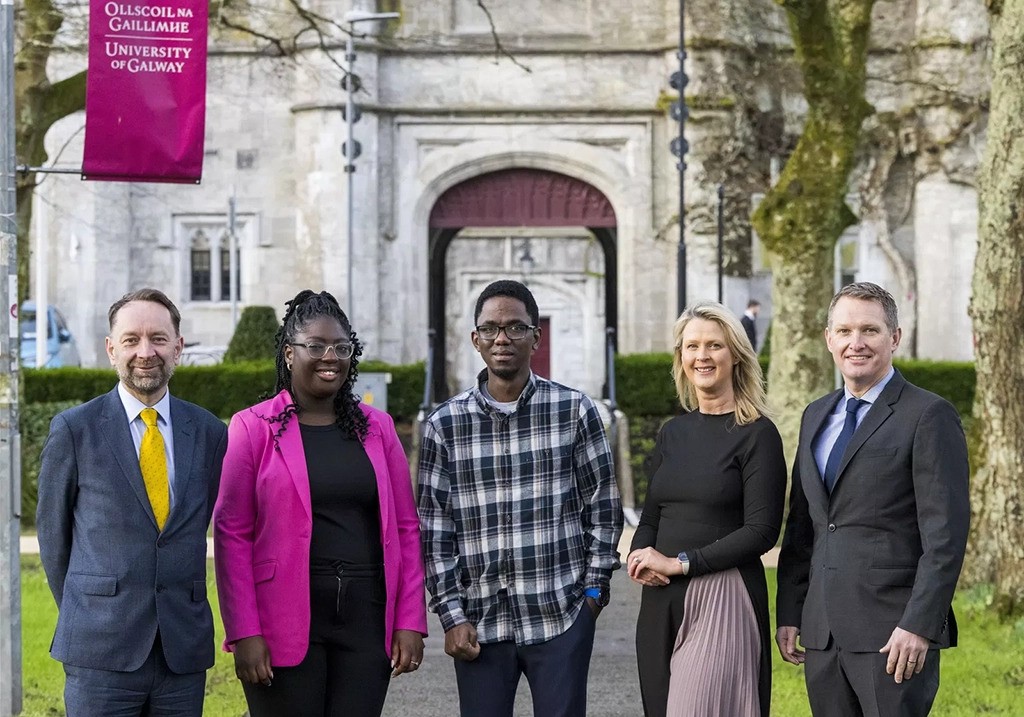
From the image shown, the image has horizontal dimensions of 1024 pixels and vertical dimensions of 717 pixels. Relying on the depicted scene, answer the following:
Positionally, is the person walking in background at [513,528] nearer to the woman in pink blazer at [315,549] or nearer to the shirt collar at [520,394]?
the shirt collar at [520,394]

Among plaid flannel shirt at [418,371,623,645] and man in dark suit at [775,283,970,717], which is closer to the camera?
man in dark suit at [775,283,970,717]

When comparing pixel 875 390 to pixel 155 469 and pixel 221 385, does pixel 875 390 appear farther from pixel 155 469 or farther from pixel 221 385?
pixel 221 385

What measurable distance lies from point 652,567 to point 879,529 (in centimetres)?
75

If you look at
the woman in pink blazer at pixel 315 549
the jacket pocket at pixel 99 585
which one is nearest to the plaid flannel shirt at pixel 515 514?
the woman in pink blazer at pixel 315 549

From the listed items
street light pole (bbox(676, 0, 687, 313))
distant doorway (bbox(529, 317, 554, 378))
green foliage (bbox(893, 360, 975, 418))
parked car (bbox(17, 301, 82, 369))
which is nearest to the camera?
green foliage (bbox(893, 360, 975, 418))

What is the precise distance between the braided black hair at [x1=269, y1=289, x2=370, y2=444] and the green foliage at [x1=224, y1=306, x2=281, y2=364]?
1800 centimetres

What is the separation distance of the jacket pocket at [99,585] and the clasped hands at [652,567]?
65.7 inches

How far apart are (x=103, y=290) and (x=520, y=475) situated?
21.2m

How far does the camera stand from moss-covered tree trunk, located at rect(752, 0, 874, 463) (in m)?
14.5

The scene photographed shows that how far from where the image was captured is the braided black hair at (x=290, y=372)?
17.0 ft

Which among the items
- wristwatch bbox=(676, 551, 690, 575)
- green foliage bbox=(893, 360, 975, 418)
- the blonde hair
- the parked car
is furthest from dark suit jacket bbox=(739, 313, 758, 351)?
wristwatch bbox=(676, 551, 690, 575)

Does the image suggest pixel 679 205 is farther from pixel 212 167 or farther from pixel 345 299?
pixel 212 167

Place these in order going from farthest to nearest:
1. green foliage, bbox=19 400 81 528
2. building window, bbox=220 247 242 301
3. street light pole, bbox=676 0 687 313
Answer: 1. building window, bbox=220 247 242 301
2. street light pole, bbox=676 0 687 313
3. green foliage, bbox=19 400 81 528

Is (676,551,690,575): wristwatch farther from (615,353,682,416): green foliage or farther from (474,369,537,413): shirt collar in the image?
(615,353,682,416): green foliage
